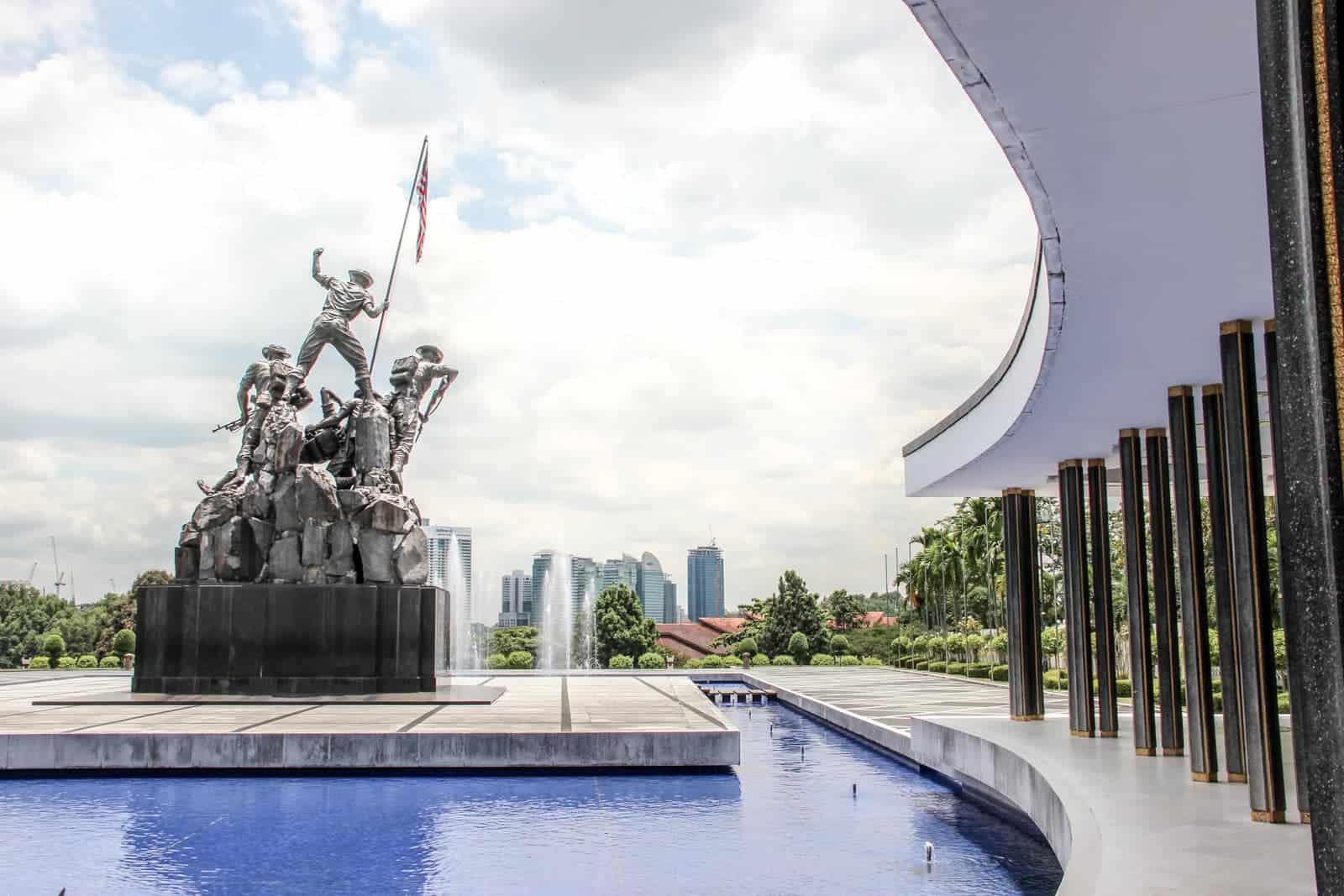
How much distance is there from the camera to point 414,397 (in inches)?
730

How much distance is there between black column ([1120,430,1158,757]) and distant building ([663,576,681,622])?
3924 inches

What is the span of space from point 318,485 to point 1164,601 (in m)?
11.6

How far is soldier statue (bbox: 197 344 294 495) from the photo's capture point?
693 inches

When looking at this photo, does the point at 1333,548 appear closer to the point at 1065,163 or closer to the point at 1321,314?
the point at 1321,314

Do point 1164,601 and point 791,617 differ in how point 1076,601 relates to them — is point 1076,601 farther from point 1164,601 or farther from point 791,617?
point 791,617

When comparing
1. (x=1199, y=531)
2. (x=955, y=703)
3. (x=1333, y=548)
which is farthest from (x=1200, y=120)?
(x=955, y=703)

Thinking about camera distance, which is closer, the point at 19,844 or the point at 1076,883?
the point at 1076,883

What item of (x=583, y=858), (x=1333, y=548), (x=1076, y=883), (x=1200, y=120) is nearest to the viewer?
(x=1333, y=548)

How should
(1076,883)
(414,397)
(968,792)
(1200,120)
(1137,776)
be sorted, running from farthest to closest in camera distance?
(414,397)
(968,792)
(1137,776)
(1076,883)
(1200,120)

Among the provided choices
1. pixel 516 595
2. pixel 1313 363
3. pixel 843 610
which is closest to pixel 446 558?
pixel 1313 363

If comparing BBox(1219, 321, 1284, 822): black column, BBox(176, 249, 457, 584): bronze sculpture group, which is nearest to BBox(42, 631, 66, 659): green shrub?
BBox(176, 249, 457, 584): bronze sculpture group

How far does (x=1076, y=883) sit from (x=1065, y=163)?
3499mm

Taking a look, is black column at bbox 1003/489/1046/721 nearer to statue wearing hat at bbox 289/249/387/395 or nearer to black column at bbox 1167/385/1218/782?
black column at bbox 1167/385/1218/782

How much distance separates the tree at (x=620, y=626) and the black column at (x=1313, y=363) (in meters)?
36.8
